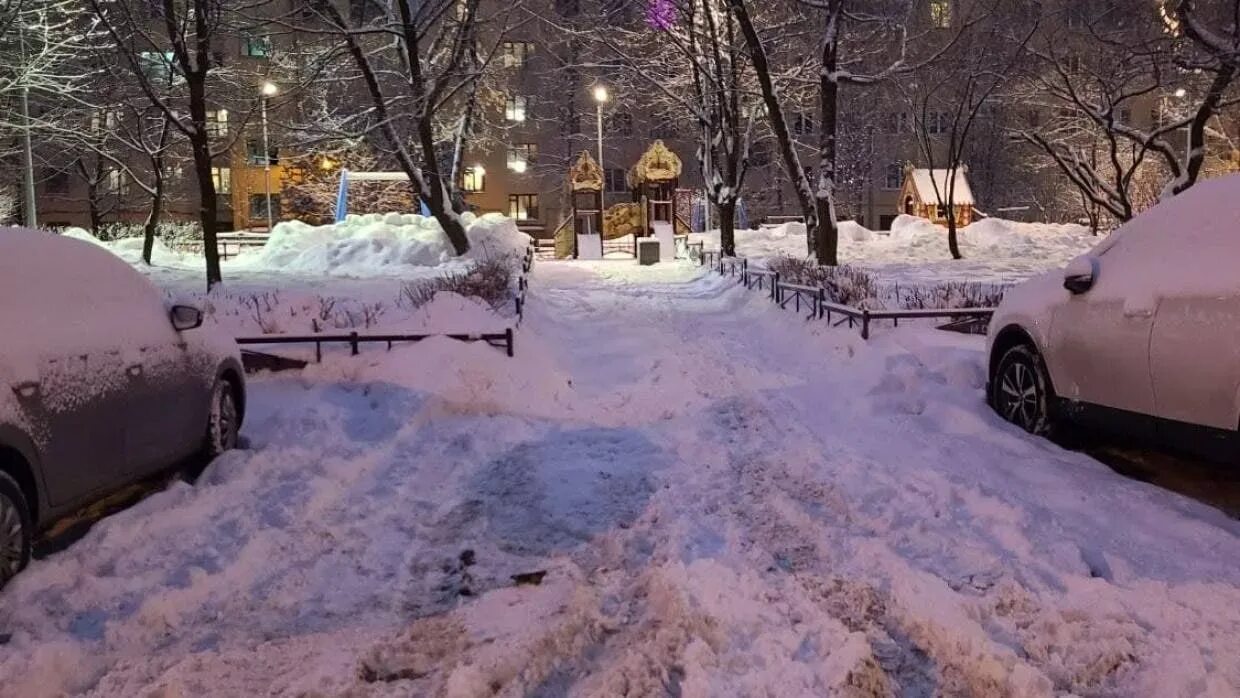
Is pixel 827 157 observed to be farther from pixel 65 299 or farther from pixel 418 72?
pixel 65 299

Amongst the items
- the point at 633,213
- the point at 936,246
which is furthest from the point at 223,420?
the point at 633,213

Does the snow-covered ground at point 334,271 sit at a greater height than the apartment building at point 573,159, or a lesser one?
lesser

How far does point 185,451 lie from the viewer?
6594 mm

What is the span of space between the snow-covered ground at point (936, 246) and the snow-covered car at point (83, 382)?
21.2 metres

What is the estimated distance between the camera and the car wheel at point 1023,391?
24.7ft

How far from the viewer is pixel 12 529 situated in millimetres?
4617

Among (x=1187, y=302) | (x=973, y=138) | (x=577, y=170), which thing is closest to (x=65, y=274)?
(x=1187, y=302)

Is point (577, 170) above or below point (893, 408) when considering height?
above

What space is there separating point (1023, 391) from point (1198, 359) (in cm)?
226

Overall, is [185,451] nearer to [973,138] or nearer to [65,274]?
[65,274]

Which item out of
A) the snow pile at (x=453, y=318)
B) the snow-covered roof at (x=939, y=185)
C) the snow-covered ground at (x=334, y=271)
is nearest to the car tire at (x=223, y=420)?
the snow pile at (x=453, y=318)

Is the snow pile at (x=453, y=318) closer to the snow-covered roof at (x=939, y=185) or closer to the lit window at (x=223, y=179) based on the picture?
the snow-covered roof at (x=939, y=185)

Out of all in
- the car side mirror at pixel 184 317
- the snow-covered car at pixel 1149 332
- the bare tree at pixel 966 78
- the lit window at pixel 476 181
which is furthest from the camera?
the lit window at pixel 476 181

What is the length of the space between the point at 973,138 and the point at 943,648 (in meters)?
55.8
